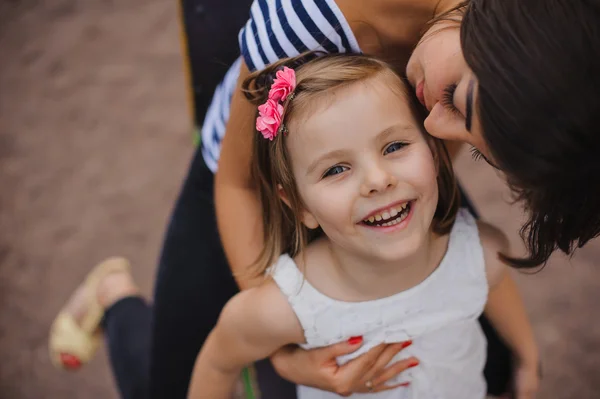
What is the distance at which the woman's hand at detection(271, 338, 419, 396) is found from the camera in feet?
3.37

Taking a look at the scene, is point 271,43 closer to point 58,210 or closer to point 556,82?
point 556,82

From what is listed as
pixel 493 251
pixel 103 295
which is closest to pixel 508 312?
pixel 493 251

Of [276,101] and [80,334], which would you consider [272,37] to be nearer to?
[276,101]

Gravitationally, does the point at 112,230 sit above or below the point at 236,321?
below

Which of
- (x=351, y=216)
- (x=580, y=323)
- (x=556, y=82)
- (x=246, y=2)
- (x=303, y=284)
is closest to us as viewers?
(x=556, y=82)

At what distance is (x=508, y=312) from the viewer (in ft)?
3.83

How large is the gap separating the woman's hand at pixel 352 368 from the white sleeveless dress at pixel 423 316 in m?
0.01

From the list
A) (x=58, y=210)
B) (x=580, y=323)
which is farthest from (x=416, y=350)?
(x=58, y=210)

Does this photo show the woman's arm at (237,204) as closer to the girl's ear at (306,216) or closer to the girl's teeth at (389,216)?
the girl's ear at (306,216)

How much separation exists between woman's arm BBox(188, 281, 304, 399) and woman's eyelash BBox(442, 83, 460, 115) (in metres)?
0.36

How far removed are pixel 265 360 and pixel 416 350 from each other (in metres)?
0.37

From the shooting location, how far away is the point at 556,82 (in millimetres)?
708

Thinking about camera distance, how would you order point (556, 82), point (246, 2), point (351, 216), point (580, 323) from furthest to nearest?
point (580, 323) → point (246, 2) → point (351, 216) → point (556, 82)

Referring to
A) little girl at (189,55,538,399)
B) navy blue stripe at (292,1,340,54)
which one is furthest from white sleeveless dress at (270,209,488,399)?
navy blue stripe at (292,1,340,54)
